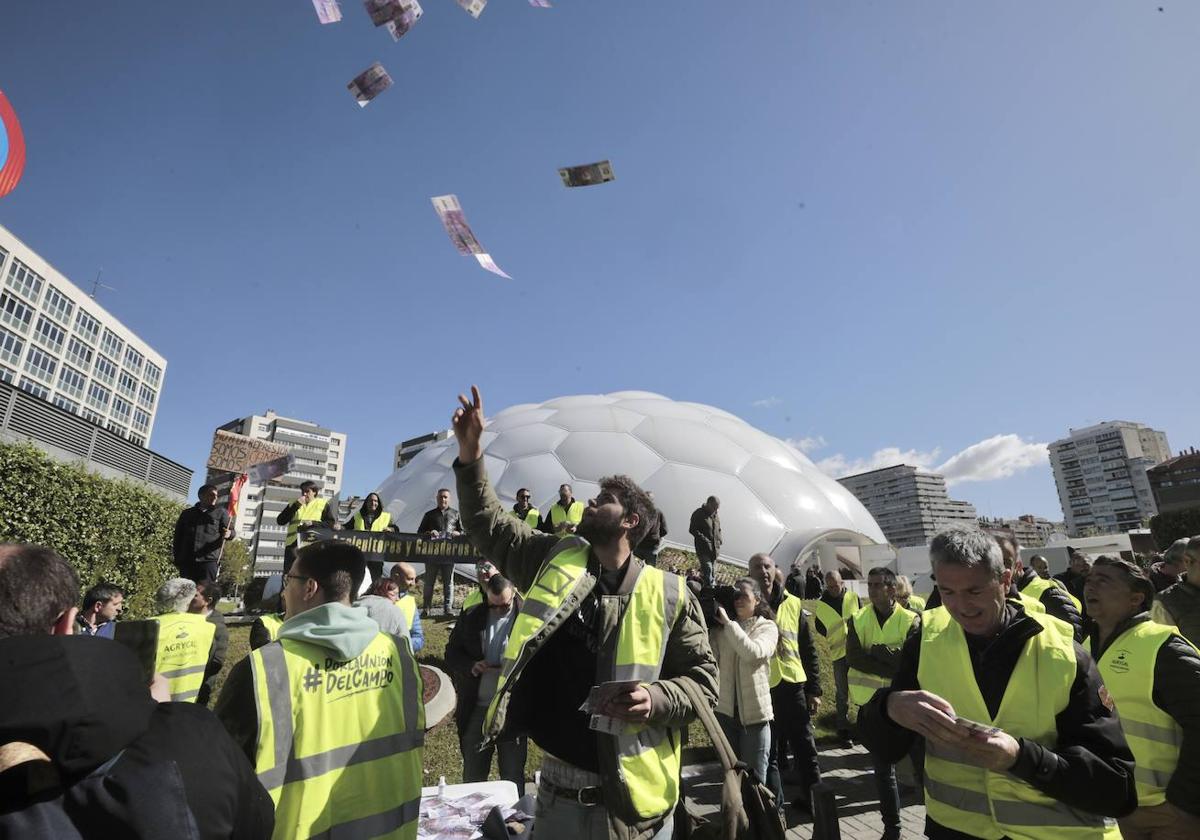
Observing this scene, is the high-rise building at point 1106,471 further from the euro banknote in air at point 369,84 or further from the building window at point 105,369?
the building window at point 105,369

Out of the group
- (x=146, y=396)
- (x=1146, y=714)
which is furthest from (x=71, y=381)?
(x=1146, y=714)

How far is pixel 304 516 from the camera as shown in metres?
9.87

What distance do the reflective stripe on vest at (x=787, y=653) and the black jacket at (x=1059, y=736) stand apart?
324 centimetres

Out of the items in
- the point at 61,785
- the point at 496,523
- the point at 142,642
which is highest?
the point at 496,523

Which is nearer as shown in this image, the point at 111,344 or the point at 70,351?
the point at 70,351

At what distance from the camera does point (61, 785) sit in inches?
38.6

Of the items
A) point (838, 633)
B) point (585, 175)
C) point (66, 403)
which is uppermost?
point (66, 403)

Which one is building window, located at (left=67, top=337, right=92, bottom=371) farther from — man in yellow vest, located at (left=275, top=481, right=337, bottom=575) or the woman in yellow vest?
the woman in yellow vest

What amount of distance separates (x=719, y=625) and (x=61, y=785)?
4.42 metres

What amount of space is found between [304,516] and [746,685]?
8.37m

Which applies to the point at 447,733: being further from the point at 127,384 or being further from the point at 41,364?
the point at 127,384

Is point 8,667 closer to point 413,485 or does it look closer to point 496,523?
point 496,523

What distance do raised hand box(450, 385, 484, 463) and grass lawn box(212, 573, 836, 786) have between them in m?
3.20

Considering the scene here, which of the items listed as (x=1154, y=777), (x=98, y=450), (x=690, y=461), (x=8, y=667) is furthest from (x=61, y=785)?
(x=98, y=450)
